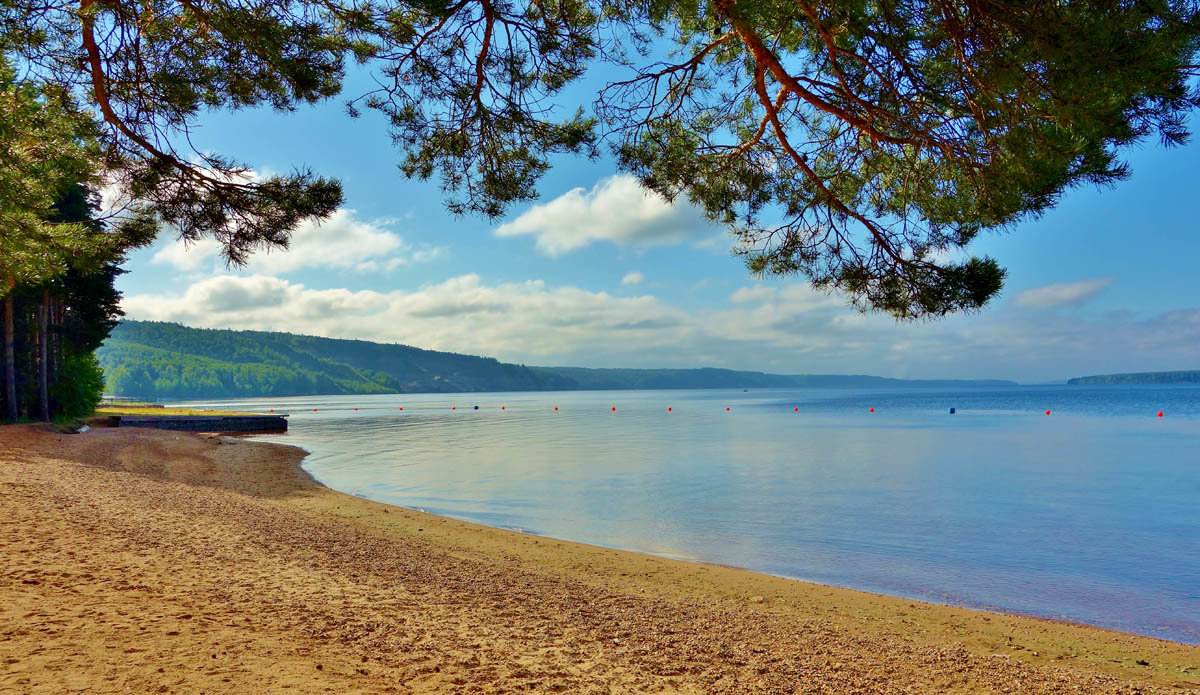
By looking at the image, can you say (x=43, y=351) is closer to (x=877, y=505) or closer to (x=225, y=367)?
→ (x=877, y=505)

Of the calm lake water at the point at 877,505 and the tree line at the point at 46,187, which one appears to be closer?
the tree line at the point at 46,187

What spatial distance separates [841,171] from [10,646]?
7.09 meters

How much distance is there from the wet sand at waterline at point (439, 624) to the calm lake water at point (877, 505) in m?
1.73

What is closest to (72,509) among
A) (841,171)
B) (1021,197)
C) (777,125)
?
(777,125)

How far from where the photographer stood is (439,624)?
14.9 feet

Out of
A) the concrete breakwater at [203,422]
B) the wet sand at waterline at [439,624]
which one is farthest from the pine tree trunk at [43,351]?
the wet sand at waterline at [439,624]

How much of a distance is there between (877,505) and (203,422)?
31497mm

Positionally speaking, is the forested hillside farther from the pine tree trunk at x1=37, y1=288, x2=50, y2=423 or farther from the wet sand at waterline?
the wet sand at waterline

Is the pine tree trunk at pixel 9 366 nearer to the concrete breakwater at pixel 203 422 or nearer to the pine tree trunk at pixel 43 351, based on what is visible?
the pine tree trunk at pixel 43 351

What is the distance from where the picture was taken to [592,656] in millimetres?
4133

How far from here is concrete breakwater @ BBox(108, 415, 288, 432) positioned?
95.9 feet

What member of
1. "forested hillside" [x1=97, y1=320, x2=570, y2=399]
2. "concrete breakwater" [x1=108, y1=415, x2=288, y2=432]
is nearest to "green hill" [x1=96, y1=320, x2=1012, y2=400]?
"forested hillside" [x1=97, y1=320, x2=570, y2=399]

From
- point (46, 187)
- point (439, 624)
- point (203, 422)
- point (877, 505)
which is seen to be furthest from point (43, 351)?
point (877, 505)

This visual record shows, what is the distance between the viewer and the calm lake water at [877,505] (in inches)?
338
